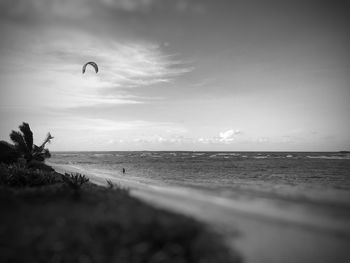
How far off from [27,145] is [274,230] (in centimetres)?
2736

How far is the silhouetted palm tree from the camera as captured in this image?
25564 mm

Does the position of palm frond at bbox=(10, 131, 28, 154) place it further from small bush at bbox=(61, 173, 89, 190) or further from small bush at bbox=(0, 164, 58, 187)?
small bush at bbox=(61, 173, 89, 190)

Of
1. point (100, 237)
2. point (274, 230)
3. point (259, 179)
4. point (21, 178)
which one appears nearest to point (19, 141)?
point (21, 178)

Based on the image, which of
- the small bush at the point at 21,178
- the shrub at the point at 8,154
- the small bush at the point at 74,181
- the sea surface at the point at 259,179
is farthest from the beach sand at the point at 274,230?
the shrub at the point at 8,154

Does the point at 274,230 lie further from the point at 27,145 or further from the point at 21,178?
the point at 27,145

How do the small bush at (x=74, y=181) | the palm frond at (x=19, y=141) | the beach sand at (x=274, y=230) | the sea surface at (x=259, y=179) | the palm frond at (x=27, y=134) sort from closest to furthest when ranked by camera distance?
the beach sand at (x=274, y=230) → the sea surface at (x=259, y=179) → the small bush at (x=74, y=181) → the palm frond at (x=19, y=141) → the palm frond at (x=27, y=134)

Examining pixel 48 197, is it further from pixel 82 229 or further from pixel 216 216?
pixel 216 216

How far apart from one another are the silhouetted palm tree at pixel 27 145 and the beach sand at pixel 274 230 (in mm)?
22013

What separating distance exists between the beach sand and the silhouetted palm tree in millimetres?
22013

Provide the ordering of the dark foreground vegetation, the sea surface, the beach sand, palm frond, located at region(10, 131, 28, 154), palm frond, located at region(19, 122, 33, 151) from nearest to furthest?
the dark foreground vegetation → the beach sand → the sea surface → palm frond, located at region(10, 131, 28, 154) → palm frond, located at region(19, 122, 33, 151)

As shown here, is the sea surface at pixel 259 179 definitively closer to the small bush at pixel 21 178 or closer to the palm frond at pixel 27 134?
the small bush at pixel 21 178

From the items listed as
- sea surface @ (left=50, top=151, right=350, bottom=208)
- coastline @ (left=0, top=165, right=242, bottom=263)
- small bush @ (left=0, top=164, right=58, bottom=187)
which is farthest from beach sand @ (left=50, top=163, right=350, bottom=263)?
small bush @ (left=0, top=164, right=58, bottom=187)

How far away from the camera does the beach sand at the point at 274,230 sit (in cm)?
634

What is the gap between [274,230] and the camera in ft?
24.8
